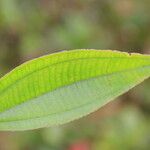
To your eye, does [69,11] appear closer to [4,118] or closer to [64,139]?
[64,139]

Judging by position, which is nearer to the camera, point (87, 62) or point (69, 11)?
point (87, 62)

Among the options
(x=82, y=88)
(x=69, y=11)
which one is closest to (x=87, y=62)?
(x=82, y=88)

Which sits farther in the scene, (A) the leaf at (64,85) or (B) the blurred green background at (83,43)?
(B) the blurred green background at (83,43)

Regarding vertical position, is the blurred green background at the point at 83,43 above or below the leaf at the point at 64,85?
below

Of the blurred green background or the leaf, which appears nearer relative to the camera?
the leaf
